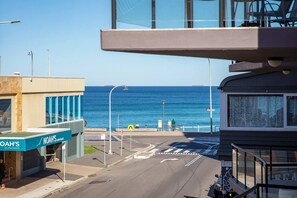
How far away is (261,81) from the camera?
1000 inches

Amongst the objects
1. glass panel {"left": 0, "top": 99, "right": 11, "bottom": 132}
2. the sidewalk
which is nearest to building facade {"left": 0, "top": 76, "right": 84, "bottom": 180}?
glass panel {"left": 0, "top": 99, "right": 11, "bottom": 132}

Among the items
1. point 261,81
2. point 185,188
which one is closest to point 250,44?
point 261,81

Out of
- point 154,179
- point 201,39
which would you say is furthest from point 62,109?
point 201,39

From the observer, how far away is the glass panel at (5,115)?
1198 inches

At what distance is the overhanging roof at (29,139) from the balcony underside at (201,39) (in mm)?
20084

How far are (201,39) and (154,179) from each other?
23.7 meters

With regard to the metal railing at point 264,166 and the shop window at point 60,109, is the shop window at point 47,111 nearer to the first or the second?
the shop window at point 60,109

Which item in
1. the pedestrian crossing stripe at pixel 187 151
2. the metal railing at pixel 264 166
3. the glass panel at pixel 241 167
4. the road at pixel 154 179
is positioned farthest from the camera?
the pedestrian crossing stripe at pixel 187 151

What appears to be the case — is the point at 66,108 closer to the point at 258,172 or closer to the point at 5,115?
the point at 5,115

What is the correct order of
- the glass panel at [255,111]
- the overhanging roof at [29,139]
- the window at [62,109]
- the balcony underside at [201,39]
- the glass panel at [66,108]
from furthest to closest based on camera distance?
the glass panel at [66,108] → the window at [62,109] → the overhanging roof at [29,139] → the glass panel at [255,111] → the balcony underside at [201,39]

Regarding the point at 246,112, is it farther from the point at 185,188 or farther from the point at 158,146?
the point at 158,146

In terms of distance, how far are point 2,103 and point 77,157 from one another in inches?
473

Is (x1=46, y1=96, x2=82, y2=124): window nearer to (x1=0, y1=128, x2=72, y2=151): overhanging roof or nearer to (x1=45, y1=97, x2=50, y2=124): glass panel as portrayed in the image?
(x1=45, y1=97, x2=50, y2=124): glass panel

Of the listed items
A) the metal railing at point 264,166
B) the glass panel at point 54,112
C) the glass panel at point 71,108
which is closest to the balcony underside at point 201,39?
the metal railing at point 264,166
